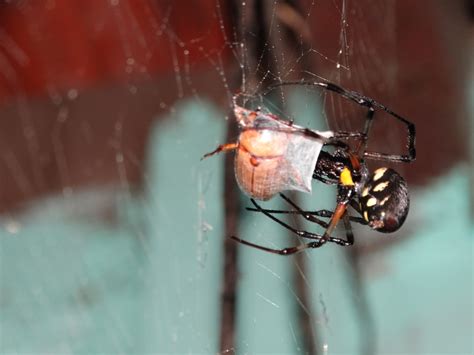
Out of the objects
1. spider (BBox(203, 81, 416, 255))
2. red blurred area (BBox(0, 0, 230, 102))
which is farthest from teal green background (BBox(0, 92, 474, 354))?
spider (BBox(203, 81, 416, 255))

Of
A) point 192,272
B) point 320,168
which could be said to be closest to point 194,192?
point 192,272

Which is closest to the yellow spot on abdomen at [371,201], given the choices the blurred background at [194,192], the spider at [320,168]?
the spider at [320,168]

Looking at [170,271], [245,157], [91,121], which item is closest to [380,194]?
[245,157]

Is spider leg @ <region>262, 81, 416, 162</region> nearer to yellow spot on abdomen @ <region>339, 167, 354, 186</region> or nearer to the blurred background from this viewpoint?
yellow spot on abdomen @ <region>339, 167, 354, 186</region>

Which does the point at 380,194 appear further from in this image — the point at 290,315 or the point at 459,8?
the point at 459,8

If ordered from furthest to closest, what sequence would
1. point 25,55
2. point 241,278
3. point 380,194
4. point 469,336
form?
point 25,55
point 469,336
point 241,278
point 380,194
